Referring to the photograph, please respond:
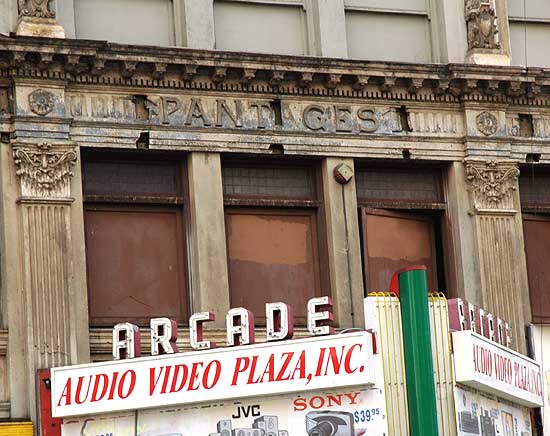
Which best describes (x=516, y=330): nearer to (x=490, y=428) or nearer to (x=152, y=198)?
(x=490, y=428)

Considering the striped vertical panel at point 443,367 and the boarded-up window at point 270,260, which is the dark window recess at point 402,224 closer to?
the boarded-up window at point 270,260

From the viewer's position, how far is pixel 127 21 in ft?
112

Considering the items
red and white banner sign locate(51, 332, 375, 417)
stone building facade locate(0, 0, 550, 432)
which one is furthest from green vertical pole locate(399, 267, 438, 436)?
stone building facade locate(0, 0, 550, 432)

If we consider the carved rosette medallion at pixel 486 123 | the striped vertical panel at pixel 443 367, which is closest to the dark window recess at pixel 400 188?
the carved rosette medallion at pixel 486 123

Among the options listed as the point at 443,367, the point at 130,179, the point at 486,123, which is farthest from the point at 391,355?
the point at 486,123

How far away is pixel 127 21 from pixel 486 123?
707 cm

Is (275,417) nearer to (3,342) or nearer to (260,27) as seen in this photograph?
(3,342)

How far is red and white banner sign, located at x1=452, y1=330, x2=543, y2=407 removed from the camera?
2891cm

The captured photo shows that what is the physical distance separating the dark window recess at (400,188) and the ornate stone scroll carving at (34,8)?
6.63 meters

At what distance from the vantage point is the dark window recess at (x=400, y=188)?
35.3 metres

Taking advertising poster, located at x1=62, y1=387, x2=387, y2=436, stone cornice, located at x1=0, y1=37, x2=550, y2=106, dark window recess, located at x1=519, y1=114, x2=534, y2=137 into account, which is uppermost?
stone cornice, located at x1=0, y1=37, x2=550, y2=106

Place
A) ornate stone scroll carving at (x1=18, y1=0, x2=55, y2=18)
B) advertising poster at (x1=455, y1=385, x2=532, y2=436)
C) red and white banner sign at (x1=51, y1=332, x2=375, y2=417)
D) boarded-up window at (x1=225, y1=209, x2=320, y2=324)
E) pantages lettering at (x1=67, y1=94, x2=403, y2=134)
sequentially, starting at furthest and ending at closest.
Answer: boarded-up window at (x1=225, y1=209, x2=320, y2=324)
pantages lettering at (x1=67, y1=94, x2=403, y2=134)
ornate stone scroll carving at (x1=18, y1=0, x2=55, y2=18)
advertising poster at (x1=455, y1=385, x2=532, y2=436)
red and white banner sign at (x1=51, y1=332, x2=375, y2=417)

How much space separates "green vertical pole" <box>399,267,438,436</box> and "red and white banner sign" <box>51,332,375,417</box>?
628 mm

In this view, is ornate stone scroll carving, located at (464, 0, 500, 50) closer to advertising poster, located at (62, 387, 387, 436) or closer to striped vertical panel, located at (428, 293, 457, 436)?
striped vertical panel, located at (428, 293, 457, 436)
